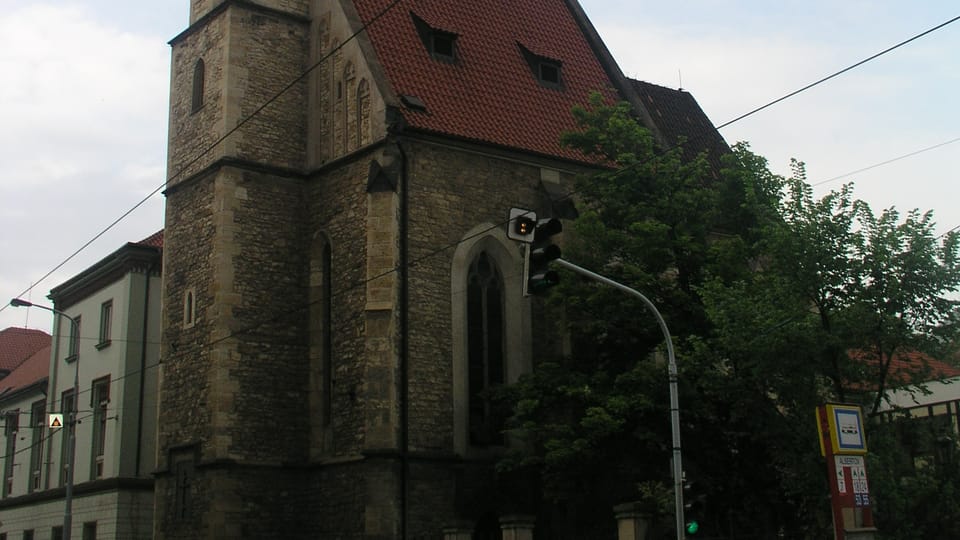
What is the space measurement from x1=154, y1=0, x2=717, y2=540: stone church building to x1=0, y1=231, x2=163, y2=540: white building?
5121 millimetres

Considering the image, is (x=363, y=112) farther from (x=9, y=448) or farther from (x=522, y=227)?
(x=9, y=448)

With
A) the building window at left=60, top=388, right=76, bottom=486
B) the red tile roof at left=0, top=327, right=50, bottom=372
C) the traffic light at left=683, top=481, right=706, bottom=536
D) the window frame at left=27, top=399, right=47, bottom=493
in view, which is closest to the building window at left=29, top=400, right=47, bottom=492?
the window frame at left=27, top=399, right=47, bottom=493


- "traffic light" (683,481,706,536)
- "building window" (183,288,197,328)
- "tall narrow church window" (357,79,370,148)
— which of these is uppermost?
"tall narrow church window" (357,79,370,148)

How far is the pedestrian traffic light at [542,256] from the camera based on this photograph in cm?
1330

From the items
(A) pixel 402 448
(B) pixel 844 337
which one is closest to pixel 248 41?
(A) pixel 402 448

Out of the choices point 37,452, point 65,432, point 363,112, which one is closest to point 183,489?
point 363,112

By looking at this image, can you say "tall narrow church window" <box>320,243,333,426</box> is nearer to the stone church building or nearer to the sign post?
the stone church building

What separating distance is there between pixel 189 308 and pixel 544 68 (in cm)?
1029

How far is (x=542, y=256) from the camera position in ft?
43.7

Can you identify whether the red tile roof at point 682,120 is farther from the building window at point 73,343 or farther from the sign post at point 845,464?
the building window at point 73,343

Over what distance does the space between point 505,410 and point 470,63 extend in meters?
8.18

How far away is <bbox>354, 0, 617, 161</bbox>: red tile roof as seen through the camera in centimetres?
2517

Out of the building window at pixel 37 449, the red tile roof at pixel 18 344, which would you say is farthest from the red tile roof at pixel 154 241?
the red tile roof at pixel 18 344

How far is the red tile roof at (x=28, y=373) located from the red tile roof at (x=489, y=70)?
1957 cm
